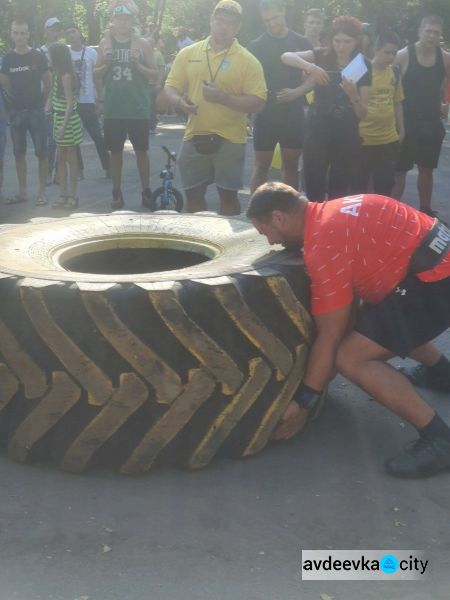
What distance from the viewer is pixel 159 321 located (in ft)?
12.0

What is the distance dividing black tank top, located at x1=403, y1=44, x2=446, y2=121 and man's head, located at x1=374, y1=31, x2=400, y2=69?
0.66 meters

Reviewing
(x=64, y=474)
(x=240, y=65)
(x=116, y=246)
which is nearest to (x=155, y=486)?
(x=64, y=474)

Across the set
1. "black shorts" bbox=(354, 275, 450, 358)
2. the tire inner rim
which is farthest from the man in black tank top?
"black shorts" bbox=(354, 275, 450, 358)

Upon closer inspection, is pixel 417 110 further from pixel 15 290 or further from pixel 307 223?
pixel 15 290

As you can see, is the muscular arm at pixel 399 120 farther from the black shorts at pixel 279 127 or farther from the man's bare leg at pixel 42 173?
the man's bare leg at pixel 42 173

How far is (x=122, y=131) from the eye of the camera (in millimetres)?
9148

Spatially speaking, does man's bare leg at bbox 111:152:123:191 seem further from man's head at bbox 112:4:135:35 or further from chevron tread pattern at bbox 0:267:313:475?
chevron tread pattern at bbox 0:267:313:475

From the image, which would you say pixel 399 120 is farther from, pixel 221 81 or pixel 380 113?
pixel 221 81

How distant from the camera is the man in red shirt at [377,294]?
3930 millimetres

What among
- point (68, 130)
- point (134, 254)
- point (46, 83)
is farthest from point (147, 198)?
point (134, 254)

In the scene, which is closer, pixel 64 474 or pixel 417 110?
pixel 64 474

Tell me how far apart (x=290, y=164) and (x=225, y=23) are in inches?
67.5

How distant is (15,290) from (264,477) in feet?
4.04

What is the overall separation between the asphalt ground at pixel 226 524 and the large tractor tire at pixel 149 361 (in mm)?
129
